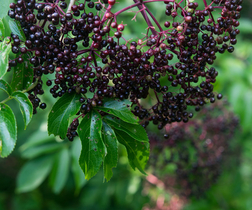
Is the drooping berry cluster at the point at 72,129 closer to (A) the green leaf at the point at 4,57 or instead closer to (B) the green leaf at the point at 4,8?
(A) the green leaf at the point at 4,57

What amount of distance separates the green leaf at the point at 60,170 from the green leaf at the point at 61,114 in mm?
2104

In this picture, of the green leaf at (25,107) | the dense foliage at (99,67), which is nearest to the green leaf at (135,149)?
the dense foliage at (99,67)

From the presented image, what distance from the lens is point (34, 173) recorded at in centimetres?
371

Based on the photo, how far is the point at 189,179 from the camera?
3.53 meters

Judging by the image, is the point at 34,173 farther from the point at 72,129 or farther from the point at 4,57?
the point at 4,57

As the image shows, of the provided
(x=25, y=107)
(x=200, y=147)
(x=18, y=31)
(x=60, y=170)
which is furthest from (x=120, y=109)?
(x=60, y=170)

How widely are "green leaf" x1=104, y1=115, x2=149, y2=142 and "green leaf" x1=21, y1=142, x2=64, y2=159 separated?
89.1 inches

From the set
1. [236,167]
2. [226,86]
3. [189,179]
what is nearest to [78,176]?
[189,179]

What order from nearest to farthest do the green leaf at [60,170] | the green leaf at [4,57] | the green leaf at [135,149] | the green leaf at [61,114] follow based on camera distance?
the green leaf at [4,57], the green leaf at [61,114], the green leaf at [135,149], the green leaf at [60,170]

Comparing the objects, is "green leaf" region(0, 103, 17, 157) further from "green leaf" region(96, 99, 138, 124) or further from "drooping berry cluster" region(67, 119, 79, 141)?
"green leaf" region(96, 99, 138, 124)

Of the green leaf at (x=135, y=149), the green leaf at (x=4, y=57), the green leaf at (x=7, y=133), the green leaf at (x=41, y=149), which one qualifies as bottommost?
the green leaf at (x=41, y=149)

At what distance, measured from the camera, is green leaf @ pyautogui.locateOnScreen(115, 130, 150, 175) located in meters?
1.72

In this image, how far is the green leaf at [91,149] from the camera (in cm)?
153

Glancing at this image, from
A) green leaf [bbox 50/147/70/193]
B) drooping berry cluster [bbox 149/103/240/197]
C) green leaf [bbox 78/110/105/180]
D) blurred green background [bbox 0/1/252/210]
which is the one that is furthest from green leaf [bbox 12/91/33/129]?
green leaf [bbox 50/147/70/193]
